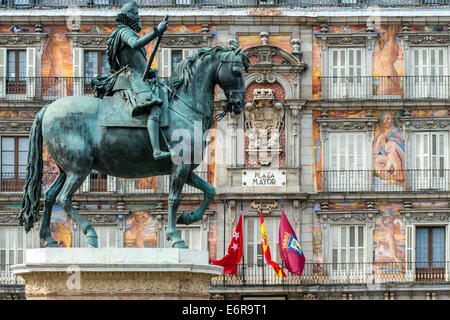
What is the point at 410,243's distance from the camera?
42.5m

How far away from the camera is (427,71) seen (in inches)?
1695

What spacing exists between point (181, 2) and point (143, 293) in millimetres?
28973

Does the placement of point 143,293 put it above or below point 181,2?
below

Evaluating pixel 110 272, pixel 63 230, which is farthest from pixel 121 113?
pixel 63 230

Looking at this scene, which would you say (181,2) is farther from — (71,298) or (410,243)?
(71,298)

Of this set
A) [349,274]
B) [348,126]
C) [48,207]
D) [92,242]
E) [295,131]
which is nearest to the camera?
[92,242]

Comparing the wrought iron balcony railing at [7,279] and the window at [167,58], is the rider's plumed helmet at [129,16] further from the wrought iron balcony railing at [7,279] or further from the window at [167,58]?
the wrought iron balcony railing at [7,279]

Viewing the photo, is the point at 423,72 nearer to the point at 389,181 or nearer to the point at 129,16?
the point at 389,181

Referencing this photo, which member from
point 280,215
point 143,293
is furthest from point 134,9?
point 280,215

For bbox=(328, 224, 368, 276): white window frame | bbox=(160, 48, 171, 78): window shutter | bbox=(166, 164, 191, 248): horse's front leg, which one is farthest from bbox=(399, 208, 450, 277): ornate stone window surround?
bbox=(166, 164, 191, 248): horse's front leg

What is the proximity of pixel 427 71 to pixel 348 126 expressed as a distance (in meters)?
3.35

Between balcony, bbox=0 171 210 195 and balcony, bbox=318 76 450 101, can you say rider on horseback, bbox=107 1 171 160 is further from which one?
balcony, bbox=318 76 450 101
